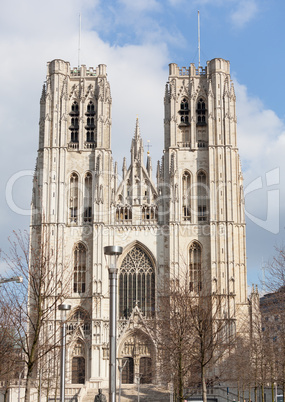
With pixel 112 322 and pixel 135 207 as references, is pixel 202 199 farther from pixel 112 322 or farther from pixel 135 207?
pixel 112 322

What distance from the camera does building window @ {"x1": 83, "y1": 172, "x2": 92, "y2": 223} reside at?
55.6 meters

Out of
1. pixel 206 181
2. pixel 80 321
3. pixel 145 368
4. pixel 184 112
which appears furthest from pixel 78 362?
pixel 184 112

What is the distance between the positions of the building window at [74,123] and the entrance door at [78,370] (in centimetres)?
1764

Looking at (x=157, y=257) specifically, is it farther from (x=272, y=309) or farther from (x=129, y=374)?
(x=272, y=309)

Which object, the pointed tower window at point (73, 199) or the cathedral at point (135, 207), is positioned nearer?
the cathedral at point (135, 207)

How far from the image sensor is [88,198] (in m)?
55.9

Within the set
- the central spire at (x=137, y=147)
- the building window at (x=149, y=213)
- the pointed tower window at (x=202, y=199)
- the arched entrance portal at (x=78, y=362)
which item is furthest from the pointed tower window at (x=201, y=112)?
the arched entrance portal at (x=78, y=362)

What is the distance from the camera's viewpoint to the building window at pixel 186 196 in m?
55.3

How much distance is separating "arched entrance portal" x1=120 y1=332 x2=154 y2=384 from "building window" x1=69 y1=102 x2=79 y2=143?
16860mm

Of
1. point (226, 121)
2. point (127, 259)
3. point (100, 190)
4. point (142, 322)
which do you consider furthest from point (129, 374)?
point (226, 121)

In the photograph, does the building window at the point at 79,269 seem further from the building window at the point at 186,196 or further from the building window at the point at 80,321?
the building window at the point at 186,196

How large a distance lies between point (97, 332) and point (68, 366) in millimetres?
3456

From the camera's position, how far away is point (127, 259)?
181 ft

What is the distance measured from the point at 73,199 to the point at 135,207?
16.7 ft
